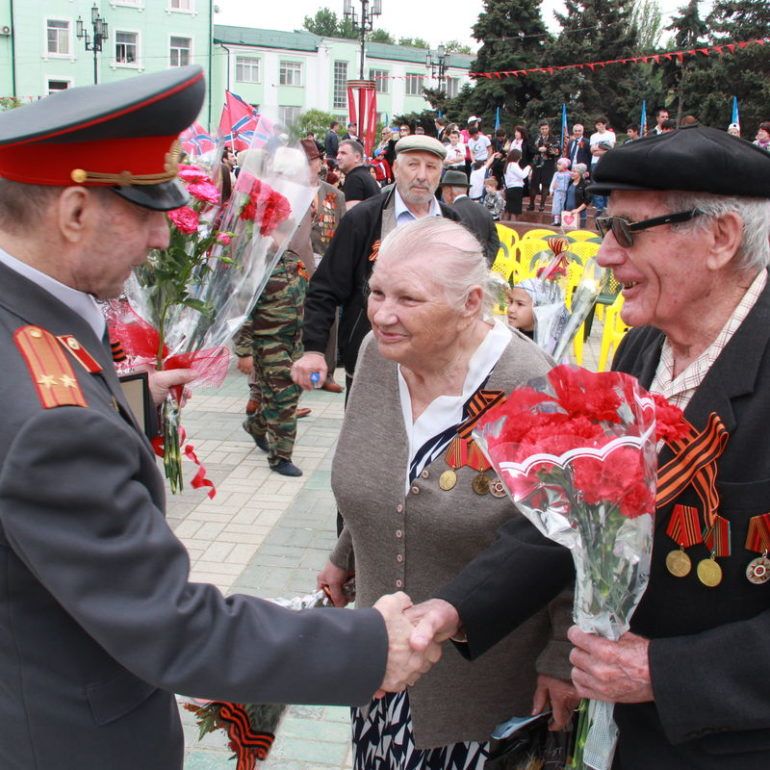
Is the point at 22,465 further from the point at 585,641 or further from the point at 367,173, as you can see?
the point at 367,173

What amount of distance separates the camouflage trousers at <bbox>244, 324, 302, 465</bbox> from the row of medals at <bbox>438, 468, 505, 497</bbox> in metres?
4.15

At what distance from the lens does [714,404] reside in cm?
160

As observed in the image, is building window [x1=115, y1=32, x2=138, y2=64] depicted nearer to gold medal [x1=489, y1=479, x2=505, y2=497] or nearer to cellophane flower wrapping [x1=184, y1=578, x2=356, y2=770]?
cellophane flower wrapping [x1=184, y1=578, x2=356, y2=770]

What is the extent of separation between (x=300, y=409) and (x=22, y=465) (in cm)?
653

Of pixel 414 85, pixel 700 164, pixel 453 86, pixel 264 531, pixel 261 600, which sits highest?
pixel 453 86

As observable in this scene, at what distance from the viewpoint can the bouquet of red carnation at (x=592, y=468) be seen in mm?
1398

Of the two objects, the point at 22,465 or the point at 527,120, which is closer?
the point at 22,465

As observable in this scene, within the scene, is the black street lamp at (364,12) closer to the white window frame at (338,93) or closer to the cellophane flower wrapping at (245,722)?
the cellophane flower wrapping at (245,722)

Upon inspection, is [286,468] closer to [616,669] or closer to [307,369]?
[307,369]

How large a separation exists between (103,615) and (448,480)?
100cm

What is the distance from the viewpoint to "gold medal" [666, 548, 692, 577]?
1573 mm

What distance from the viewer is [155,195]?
61.9 inches

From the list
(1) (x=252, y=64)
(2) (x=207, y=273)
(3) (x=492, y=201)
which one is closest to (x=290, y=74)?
(1) (x=252, y=64)

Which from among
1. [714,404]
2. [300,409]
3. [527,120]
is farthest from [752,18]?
[714,404]
